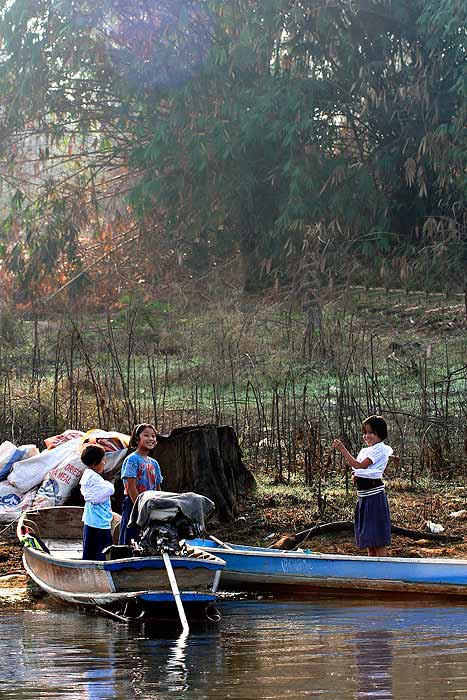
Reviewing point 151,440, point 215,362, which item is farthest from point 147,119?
point 151,440

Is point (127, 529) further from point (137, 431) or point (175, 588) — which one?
point (175, 588)

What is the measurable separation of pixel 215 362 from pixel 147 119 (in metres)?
7.43

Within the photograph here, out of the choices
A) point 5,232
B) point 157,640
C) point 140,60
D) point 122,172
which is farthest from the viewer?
point 122,172

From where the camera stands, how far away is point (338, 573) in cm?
838

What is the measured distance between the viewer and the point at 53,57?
898 inches

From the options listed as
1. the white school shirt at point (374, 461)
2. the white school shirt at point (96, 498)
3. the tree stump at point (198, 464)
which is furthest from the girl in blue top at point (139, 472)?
the tree stump at point (198, 464)

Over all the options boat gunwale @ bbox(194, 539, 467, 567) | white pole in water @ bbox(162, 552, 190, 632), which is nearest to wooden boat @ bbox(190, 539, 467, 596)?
boat gunwale @ bbox(194, 539, 467, 567)

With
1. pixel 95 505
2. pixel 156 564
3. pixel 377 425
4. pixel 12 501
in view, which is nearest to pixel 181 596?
pixel 156 564

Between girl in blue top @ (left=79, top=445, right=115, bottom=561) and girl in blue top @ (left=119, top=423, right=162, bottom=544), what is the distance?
0.14 meters

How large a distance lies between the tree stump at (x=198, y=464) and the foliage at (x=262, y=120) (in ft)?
33.1

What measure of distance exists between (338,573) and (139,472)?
1.45 meters

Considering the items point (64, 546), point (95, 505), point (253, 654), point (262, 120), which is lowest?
point (253, 654)

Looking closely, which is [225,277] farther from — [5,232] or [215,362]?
[215,362]

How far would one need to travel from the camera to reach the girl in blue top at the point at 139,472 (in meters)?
8.26
